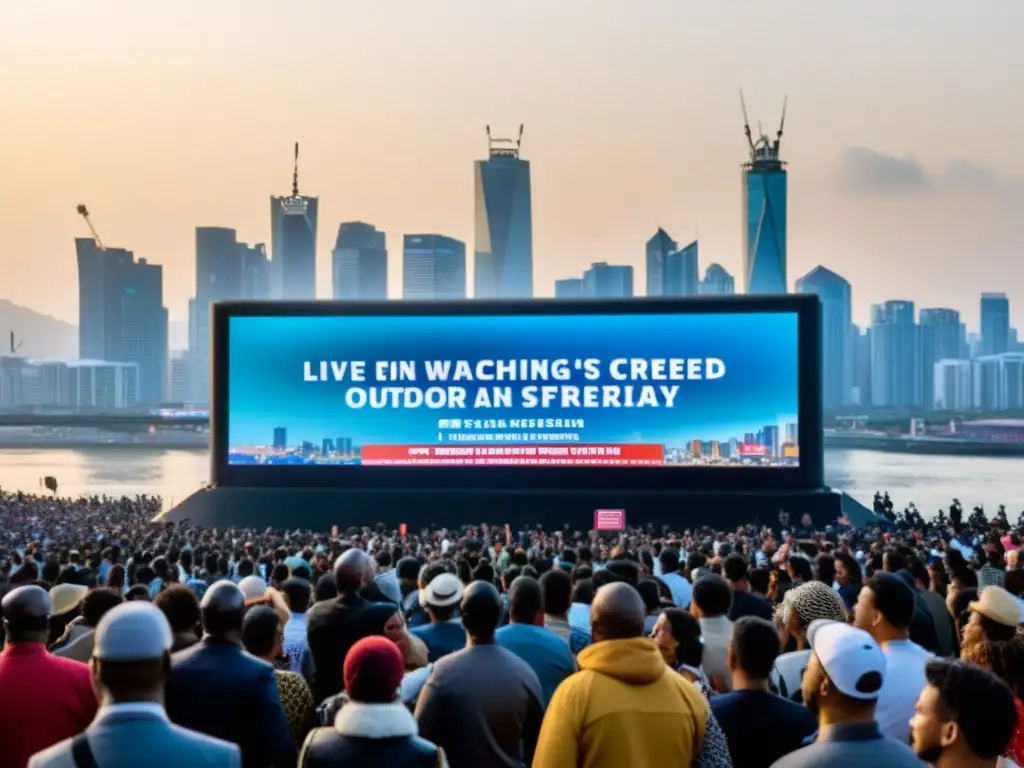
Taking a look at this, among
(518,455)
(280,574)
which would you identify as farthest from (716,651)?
(518,455)

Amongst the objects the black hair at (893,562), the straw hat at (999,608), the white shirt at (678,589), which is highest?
the straw hat at (999,608)

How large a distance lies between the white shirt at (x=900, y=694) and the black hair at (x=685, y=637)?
0.74 meters

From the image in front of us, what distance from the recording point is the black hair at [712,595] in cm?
589

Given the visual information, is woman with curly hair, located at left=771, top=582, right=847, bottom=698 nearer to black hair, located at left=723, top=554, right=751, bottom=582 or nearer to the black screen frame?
black hair, located at left=723, top=554, right=751, bottom=582

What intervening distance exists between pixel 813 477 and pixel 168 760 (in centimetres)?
2423

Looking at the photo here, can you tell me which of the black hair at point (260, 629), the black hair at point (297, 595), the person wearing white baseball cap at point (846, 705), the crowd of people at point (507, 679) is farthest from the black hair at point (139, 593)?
the person wearing white baseball cap at point (846, 705)

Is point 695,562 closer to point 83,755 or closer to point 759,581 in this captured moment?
point 759,581

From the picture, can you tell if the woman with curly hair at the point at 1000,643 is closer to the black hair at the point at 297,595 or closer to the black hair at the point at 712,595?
the black hair at the point at 712,595

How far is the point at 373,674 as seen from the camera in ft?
11.9

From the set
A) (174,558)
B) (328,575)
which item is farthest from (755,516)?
(328,575)

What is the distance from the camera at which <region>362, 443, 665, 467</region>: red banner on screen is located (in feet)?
87.6

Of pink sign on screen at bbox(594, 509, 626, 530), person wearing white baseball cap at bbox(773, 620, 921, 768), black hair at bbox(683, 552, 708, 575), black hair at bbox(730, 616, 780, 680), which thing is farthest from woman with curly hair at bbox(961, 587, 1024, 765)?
pink sign on screen at bbox(594, 509, 626, 530)

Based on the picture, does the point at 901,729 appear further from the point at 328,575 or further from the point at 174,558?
the point at 174,558

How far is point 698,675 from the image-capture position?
4.91 meters
